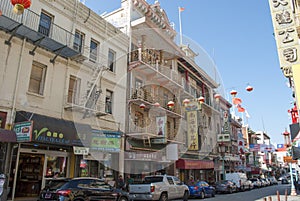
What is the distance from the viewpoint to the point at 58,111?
1390 cm

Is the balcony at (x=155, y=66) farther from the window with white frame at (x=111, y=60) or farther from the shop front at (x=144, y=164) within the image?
the shop front at (x=144, y=164)

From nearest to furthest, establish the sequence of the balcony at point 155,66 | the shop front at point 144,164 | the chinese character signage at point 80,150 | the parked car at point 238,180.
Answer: the chinese character signage at point 80,150 < the shop front at point 144,164 < the balcony at point 155,66 < the parked car at point 238,180

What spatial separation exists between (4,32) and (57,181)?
7.54 metres

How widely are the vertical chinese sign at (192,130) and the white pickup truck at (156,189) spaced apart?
1041 centimetres

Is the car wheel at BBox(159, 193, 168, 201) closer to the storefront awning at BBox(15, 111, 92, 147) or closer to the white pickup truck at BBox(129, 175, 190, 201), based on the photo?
the white pickup truck at BBox(129, 175, 190, 201)

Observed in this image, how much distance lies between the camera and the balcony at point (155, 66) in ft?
65.8

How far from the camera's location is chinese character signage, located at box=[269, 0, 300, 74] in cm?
973

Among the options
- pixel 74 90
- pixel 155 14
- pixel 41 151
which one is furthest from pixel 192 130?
pixel 41 151

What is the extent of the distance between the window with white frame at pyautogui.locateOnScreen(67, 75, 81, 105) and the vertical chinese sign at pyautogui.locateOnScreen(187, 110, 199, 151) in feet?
45.5

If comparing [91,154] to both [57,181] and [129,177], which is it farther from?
[57,181]

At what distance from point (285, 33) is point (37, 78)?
39.8ft

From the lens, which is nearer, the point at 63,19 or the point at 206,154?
the point at 63,19

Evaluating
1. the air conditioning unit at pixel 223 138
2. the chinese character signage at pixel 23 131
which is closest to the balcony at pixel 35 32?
the chinese character signage at pixel 23 131

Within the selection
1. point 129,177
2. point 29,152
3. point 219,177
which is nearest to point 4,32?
point 29,152
